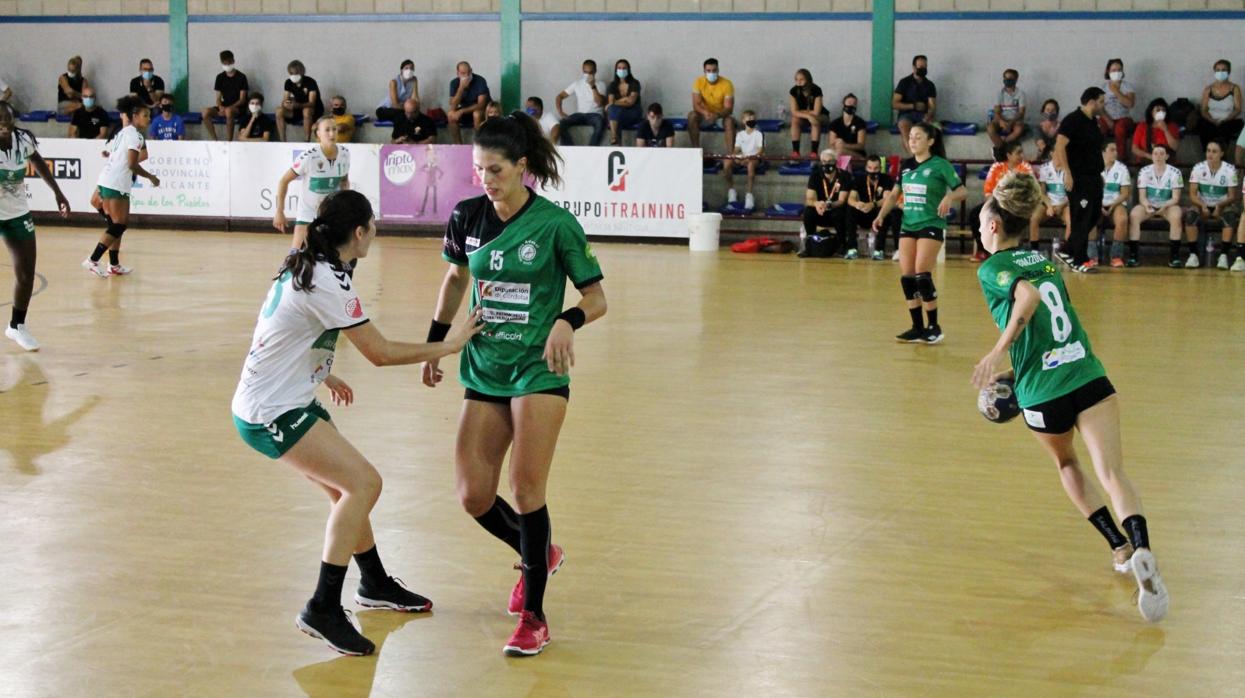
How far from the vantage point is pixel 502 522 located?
4.91 meters

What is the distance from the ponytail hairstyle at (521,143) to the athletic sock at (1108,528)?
2.43 metres

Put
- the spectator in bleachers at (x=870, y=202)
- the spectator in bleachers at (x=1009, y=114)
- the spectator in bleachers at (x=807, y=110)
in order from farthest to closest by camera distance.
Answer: the spectator in bleachers at (x=807, y=110)
the spectator in bleachers at (x=1009, y=114)
the spectator in bleachers at (x=870, y=202)

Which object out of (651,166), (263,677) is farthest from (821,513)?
(651,166)

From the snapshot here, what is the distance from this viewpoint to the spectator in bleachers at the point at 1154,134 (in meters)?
19.3

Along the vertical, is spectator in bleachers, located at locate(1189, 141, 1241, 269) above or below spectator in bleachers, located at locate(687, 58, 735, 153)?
below

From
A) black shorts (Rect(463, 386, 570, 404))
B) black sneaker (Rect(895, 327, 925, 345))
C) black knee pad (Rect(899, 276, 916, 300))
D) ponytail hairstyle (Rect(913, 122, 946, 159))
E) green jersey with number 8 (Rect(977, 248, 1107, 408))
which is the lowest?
black sneaker (Rect(895, 327, 925, 345))

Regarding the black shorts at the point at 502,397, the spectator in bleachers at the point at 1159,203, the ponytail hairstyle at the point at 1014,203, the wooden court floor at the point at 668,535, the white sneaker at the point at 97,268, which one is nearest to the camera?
the wooden court floor at the point at 668,535

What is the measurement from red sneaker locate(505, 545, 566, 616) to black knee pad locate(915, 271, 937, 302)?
6.42 m

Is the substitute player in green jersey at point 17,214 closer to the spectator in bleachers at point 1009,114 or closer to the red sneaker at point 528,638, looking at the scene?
the red sneaker at point 528,638

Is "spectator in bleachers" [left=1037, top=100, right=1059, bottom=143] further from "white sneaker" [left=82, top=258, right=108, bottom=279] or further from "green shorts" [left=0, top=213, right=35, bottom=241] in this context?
"green shorts" [left=0, top=213, right=35, bottom=241]

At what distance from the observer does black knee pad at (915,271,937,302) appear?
1098 centimetres

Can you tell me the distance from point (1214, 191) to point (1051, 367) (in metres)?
14.6

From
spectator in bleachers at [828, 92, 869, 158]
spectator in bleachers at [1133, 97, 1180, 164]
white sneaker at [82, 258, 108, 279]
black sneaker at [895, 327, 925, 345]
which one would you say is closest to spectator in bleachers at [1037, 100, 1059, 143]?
spectator in bleachers at [1133, 97, 1180, 164]

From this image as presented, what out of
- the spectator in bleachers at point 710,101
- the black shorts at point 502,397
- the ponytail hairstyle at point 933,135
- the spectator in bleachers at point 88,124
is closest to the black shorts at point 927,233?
the ponytail hairstyle at point 933,135
